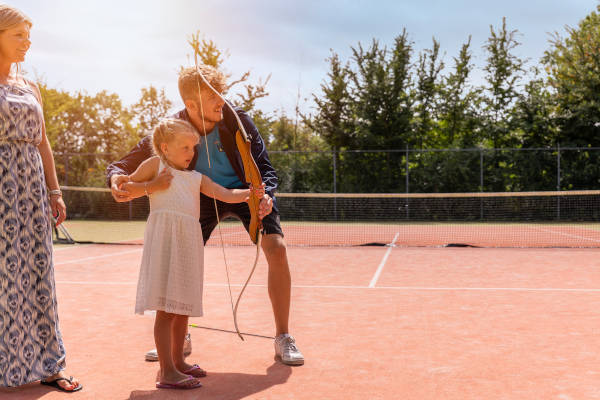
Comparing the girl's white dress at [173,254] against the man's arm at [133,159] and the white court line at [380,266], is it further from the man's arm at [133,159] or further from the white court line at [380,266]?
the white court line at [380,266]

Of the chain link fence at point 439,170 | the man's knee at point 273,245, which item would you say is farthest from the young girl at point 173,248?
the chain link fence at point 439,170

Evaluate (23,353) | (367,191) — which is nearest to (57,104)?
(367,191)

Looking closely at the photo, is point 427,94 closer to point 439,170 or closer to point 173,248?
point 439,170

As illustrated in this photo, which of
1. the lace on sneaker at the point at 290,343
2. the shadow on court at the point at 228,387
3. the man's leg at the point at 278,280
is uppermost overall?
the man's leg at the point at 278,280

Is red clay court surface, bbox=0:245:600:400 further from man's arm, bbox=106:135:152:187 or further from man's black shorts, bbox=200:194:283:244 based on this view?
man's arm, bbox=106:135:152:187

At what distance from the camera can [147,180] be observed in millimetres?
3080

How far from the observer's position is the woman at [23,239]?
286 cm

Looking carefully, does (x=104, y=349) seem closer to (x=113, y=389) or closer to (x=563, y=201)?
(x=113, y=389)

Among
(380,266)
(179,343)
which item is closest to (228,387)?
(179,343)

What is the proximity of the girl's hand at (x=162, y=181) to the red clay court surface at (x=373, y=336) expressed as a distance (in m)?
0.96

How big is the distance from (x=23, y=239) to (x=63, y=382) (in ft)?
2.31

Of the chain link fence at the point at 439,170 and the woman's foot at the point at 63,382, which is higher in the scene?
the chain link fence at the point at 439,170

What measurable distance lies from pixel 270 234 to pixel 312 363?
29.7 inches

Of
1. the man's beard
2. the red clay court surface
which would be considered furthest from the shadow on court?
the man's beard
